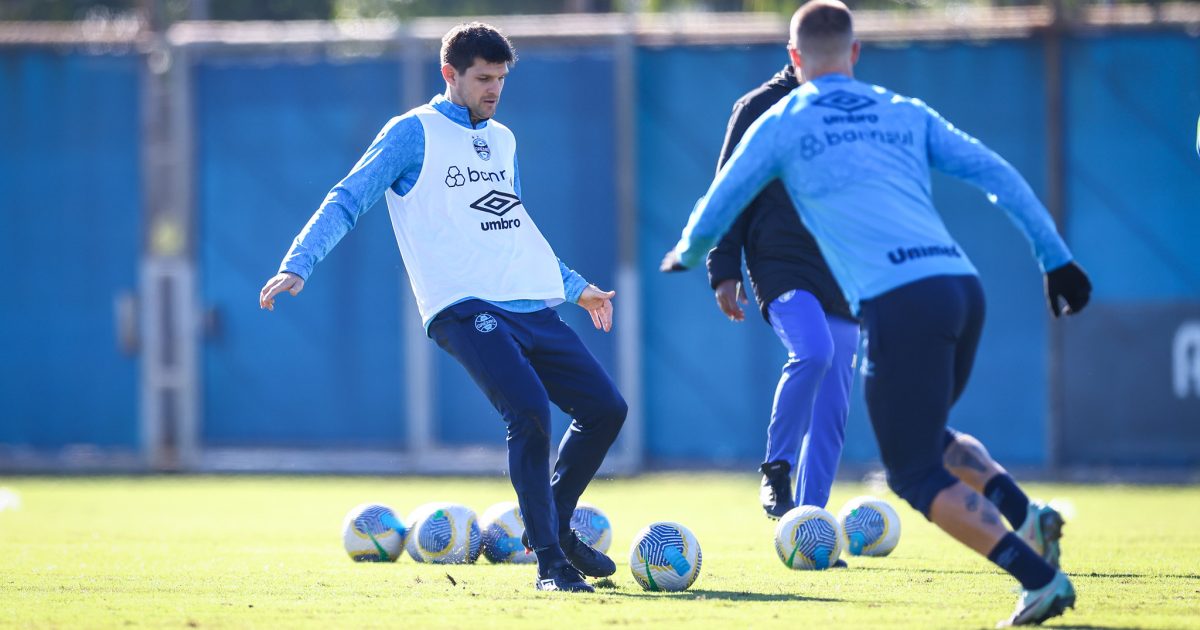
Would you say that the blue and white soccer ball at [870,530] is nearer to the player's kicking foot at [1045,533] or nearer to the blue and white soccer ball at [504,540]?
the blue and white soccer ball at [504,540]

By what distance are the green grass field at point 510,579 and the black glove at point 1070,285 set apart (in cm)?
106

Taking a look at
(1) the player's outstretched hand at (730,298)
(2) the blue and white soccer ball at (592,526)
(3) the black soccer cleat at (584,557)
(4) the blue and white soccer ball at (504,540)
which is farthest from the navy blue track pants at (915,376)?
(4) the blue and white soccer ball at (504,540)

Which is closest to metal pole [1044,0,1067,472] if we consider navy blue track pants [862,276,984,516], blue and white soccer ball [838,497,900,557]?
blue and white soccer ball [838,497,900,557]

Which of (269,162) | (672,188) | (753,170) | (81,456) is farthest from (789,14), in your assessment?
(753,170)

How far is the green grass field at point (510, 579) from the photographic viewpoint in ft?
18.7

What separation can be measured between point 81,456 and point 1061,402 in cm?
847

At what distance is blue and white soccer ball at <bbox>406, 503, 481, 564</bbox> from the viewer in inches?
298

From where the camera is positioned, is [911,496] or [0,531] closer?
[911,496]

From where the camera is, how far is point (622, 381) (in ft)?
45.6

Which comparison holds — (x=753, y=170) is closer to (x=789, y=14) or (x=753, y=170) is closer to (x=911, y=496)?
(x=911, y=496)

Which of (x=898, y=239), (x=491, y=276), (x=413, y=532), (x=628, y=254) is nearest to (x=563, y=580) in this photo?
(x=491, y=276)

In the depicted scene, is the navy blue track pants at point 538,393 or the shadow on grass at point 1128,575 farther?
the shadow on grass at point 1128,575

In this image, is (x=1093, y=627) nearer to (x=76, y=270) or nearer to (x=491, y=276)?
(x=491, y=276)

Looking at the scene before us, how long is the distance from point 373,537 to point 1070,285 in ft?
11.7
